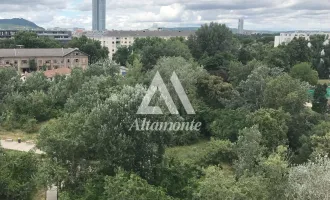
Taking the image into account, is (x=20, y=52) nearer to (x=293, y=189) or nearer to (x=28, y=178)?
(x=28, y=178)

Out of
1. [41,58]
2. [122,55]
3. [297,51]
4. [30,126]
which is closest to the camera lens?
[30,126]

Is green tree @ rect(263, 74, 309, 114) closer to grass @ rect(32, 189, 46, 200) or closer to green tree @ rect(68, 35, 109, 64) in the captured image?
grass @ rect(32, 189, 46, 200)

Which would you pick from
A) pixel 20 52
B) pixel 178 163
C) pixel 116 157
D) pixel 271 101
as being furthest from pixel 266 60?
pixel 20 52

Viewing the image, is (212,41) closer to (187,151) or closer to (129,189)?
(187,151)

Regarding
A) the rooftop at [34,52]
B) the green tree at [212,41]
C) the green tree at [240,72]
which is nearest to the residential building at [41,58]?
the rooftop at [34,52]

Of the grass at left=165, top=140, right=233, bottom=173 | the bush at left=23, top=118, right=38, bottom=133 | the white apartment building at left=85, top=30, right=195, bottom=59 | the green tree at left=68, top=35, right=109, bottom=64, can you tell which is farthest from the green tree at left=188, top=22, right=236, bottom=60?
the white apartment building at left=85, top=30, right=195, bottom=59

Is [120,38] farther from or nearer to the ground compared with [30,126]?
farther from the ground

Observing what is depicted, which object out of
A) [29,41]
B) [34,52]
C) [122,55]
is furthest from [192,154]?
[29,41]
